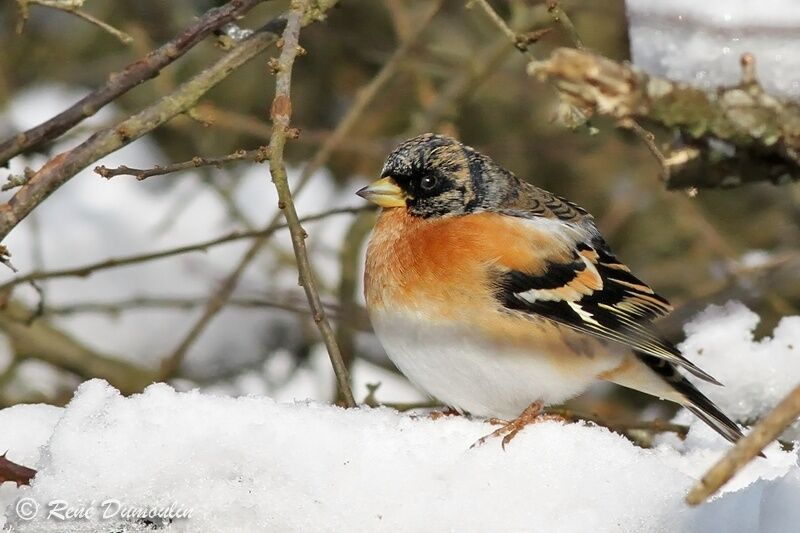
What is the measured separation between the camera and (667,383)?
320 centimetres

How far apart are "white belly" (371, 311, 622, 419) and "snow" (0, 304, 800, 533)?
0.80 metres

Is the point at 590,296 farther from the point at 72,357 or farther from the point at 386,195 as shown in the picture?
the point at 72,357

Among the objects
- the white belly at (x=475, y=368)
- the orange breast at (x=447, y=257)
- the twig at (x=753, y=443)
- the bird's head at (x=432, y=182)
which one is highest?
the bird's head at (x=432, y=182)

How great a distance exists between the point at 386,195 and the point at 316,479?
161 cm

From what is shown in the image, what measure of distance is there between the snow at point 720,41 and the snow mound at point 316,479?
0.64 m

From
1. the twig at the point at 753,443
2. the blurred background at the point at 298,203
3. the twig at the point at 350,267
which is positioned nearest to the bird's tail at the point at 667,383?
the blurred background at the point at 298,203

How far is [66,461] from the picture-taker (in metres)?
1.88

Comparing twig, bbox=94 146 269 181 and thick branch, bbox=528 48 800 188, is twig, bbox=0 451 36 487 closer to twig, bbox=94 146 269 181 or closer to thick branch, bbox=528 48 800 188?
twig, bbox=94 146 269 181

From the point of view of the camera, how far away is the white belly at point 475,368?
299 centimetres

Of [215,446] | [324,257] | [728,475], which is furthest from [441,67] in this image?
[728,475]

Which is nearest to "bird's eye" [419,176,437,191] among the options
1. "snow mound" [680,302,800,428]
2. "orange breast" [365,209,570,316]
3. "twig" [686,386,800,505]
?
"orange breast" [365,209,570,316]

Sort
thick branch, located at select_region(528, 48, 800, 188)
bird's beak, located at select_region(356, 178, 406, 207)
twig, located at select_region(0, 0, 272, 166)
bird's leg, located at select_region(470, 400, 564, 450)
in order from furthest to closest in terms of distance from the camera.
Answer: bird's beak, located at select_region(356, 178, 406, 207)
twig, located at select_region(0, 0, 272, 166)
bird's leg, located at select_region(470, 400, 564, 450)
thick branch, located at select_region(528, 48, 800, 188)

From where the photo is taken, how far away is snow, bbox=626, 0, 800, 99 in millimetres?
1674

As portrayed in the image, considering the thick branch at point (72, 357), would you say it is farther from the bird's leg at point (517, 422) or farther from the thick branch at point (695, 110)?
the thick branch at point (695, 110)
